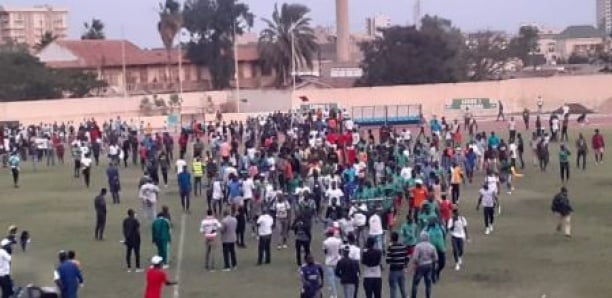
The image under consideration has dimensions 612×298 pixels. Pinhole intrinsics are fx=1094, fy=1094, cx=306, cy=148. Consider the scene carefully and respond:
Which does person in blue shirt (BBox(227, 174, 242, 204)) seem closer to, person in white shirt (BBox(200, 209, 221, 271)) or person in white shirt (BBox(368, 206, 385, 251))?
person in white shirt (BBox(200, 209, 221, 271))

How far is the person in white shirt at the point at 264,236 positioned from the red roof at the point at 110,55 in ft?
237

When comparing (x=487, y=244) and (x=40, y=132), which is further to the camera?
(x=40, y=132)

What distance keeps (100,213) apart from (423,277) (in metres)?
9.17

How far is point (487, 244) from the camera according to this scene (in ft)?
71.4

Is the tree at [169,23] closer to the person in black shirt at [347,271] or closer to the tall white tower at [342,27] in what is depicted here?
Result: the tall white tower at [342,27]

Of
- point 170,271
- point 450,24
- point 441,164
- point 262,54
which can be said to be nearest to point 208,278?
point 170,271

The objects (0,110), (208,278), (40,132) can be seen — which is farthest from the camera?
(0,110)

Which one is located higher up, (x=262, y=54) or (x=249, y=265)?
(x=262, y=54)

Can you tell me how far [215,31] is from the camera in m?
97.2

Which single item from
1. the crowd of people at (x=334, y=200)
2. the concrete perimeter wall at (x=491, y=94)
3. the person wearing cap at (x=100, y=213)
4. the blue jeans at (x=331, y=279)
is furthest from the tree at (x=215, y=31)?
the blue jeans at (x=331, y=279)

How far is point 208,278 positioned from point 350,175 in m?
6.94

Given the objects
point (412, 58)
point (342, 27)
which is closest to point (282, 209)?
point (412, 58)

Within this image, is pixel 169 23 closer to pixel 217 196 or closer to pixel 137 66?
pixel 137 66

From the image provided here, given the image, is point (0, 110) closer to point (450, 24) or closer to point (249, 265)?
point (249, 265)
